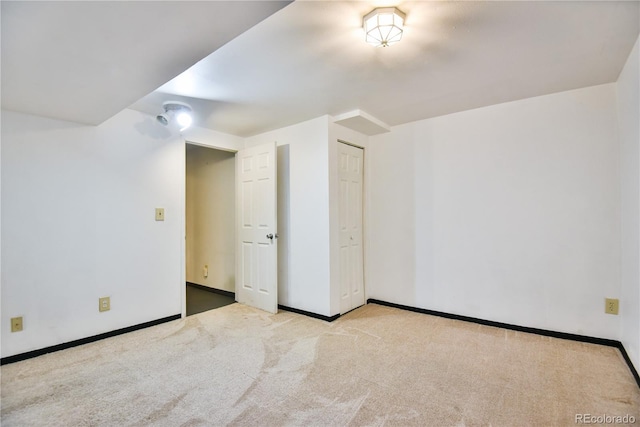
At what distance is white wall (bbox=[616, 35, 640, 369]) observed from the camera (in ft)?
6.30

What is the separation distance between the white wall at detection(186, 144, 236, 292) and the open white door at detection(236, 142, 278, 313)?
425 millimetres

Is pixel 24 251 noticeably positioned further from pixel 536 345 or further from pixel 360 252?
pixel 536 345

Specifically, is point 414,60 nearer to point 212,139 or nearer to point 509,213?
point 509,213

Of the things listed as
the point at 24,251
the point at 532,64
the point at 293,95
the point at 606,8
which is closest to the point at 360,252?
the point at 293,95

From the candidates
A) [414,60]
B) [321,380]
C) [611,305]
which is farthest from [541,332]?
[414,60]

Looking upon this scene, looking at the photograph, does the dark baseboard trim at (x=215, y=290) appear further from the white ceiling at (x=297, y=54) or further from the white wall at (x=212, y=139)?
the white ceiling at (x=297, y=54)

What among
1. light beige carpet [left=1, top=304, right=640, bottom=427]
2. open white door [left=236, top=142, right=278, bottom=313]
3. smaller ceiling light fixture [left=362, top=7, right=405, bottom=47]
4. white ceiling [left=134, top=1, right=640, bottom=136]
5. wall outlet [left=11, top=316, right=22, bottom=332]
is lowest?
light beige carpet [left=1, top=304, right=640, bottom=427]

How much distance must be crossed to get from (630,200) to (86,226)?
4222 millimetres

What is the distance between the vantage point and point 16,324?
2.23 m

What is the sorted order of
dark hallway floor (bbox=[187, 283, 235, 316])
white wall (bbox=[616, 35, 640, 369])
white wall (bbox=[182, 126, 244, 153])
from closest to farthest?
white wall (bbox=[616, 35, 640, 369]) → white wall (bbox=[182, 126, 244, 153]) → dark hallway floor (bbox=[187, 283, 235, 316])

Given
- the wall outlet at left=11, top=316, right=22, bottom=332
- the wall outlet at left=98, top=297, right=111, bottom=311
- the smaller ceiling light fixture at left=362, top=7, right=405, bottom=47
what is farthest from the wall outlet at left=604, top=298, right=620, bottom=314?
the wall outlet at left=11, top=316, right=22, bottom=332

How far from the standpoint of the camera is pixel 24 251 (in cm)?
228

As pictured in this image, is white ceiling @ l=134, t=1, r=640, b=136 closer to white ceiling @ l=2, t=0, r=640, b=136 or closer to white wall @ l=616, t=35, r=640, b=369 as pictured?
white ceiling @ l=2, t=0, r=640, b=136

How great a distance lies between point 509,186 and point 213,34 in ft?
9.00
